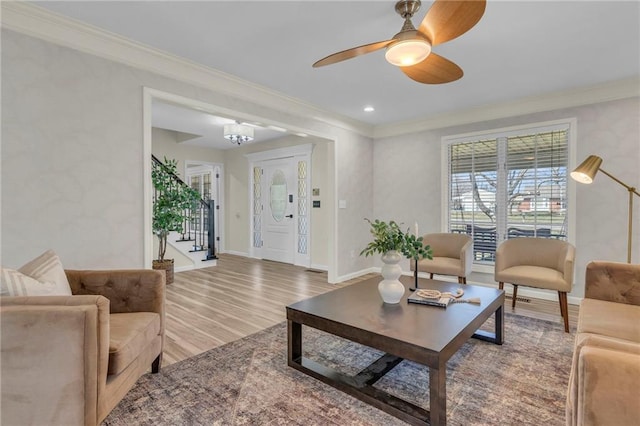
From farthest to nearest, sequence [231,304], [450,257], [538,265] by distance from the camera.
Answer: [450,257] < [231,304] < [538,265]

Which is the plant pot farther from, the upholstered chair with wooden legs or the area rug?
the upholstered chair with wooden legs

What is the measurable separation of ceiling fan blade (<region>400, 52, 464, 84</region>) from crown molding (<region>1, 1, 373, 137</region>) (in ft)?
6.03

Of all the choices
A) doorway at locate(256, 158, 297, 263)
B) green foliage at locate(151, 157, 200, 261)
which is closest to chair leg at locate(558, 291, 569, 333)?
doorway at locate(256, 158, 297, 263)

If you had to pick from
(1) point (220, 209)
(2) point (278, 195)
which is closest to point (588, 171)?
(2) point (278, 195)

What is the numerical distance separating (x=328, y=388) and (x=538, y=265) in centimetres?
281

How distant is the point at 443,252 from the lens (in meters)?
4.09

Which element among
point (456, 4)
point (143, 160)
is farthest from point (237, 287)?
point (456, 4)

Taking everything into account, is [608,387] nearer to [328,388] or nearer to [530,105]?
[328,388]

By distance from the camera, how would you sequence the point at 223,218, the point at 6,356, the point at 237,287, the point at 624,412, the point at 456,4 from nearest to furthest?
the point at 624,412 < the point at 6,356 < the point at 456,4 < the point at 237,287 < the point at 223,218

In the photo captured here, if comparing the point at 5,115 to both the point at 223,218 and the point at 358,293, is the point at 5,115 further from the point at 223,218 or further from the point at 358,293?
the point at 223,218

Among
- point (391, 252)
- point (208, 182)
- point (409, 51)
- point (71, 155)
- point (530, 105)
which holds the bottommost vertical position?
point (391, 252)

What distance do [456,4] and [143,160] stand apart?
257cm

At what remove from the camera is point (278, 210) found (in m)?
6.52

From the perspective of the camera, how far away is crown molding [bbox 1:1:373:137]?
2125 millimetres
